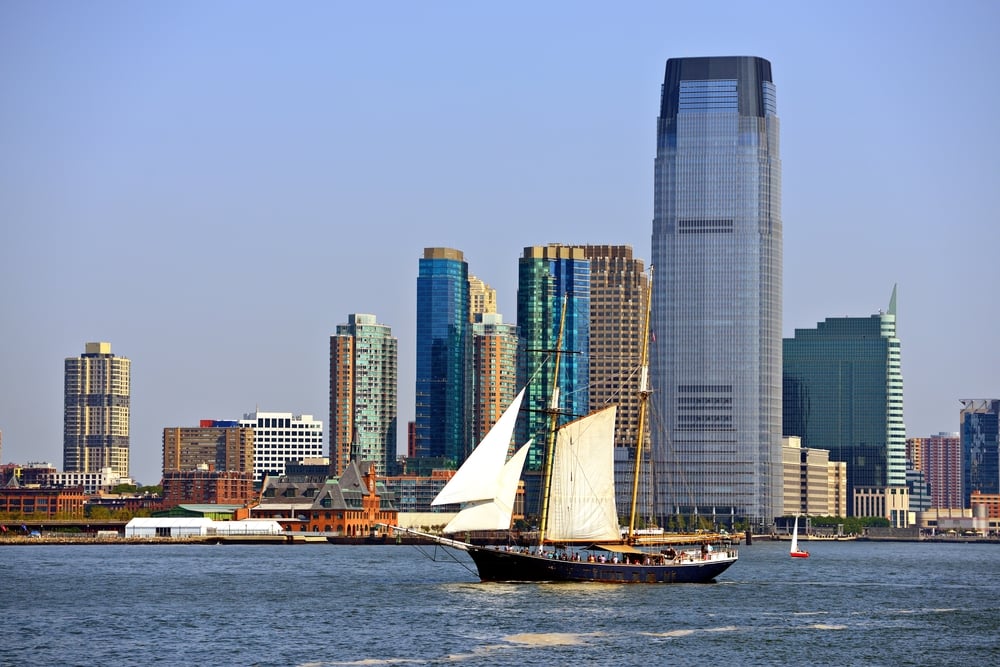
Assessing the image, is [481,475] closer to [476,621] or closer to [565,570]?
[565,570]

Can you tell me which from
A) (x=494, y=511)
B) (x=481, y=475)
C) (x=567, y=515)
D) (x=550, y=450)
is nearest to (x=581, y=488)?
(x=567, y=515)

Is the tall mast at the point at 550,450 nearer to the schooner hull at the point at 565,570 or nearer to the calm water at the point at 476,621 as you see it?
the schooner hull at the point at 565,570

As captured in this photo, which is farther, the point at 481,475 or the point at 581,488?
the point at 581,488

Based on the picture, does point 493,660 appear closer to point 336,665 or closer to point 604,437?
point 336,665

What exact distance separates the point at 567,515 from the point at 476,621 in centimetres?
3197

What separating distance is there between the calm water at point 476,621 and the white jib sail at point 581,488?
699cm

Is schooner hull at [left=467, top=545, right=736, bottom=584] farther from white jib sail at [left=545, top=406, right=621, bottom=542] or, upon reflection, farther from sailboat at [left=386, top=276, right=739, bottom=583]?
white jib sail at [left=545, top=406, right=621, bottom=542]

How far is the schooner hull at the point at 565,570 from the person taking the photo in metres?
131

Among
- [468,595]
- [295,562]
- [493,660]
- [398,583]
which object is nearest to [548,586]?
[468,595]

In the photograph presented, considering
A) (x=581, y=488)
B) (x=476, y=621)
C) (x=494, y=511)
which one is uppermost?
(x=581, y=488)

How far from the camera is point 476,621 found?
105 meters

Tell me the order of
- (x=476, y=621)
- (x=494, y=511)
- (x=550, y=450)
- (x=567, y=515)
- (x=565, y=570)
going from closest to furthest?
(x=476, y=621) < (x=494, y=511) < (x=565, y=570) < (x=567, y=515) < (x=550, y=450)

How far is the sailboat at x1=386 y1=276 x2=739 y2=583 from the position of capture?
421 ft

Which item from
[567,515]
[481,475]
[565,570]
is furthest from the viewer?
[567,515]
